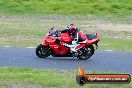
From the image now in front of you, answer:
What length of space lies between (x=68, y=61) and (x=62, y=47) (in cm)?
66

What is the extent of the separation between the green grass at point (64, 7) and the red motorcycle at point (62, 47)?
77.9ft

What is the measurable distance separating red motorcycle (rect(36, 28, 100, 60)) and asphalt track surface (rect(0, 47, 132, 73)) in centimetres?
21

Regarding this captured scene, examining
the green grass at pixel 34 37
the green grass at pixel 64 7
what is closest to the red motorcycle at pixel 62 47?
the green grass at pixel 34 37

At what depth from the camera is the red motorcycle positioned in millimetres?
18234

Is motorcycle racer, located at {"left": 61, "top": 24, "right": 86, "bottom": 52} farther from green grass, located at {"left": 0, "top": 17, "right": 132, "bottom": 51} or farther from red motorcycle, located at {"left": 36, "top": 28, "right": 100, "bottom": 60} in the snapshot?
green grass, located at {"left": 0, "top": 17, "right": 132, "bottom": 51}

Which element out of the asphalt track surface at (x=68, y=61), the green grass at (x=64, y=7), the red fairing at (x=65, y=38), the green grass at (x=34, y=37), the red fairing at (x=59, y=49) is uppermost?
the red fairing at (x=65, y=38)

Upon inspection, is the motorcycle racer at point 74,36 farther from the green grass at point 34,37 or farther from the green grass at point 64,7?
the green grass at point 64,7

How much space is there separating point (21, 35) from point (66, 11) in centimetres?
1814

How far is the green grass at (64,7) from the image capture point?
142 feet

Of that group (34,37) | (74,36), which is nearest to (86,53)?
(74,36)

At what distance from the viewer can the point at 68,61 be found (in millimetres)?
17938

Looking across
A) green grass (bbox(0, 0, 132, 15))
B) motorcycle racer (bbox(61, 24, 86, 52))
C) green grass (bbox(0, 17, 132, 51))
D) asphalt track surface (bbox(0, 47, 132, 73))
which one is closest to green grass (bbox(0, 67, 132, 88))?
asphalt track surface (bbox(0, 47, 132, 73))

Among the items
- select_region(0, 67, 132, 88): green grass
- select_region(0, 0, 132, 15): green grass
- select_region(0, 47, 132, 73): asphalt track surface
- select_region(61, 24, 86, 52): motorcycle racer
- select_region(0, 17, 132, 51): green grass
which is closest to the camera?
select_region(0, 67, 132, 88): green grass

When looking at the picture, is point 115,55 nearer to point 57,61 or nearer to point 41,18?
point 57,61
